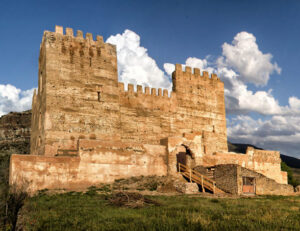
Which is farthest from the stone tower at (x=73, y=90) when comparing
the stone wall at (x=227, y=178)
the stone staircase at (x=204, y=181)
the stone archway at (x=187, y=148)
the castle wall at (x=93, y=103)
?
the stone wall at (x=227, y=178)

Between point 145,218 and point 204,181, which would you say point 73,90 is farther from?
point 145,218

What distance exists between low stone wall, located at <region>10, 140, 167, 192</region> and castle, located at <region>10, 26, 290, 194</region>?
0.05m

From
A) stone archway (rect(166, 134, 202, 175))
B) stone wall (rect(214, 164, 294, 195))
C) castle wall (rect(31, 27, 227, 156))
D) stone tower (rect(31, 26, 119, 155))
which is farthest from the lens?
castle wall (rect(31, 27, 227, 156))

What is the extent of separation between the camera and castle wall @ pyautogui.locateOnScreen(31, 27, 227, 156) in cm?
2445

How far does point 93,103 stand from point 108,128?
87.9 inches

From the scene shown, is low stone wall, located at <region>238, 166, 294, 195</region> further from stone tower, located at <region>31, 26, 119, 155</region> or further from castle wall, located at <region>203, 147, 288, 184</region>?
stone tower, located at <region>31, 26, 119, 155</region>

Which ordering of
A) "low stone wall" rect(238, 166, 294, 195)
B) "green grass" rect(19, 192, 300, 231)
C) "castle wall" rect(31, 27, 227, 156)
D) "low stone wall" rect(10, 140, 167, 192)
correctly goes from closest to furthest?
"green grass" rect(19, 192, 300, 231) < "low stone wall" rect(10, 140, 167, 192) < "low stone wall" rect(238, 166, 294, 195) < "castle wall" rect(31, 27, 227, 156)

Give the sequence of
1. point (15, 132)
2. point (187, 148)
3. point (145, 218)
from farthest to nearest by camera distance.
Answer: point (15, 132)
point (187, 148)
point (145, 218)

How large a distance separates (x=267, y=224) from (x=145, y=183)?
11.7 metres

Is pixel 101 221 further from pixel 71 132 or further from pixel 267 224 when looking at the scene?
pixel 71 132

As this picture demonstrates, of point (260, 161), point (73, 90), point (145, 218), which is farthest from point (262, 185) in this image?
point (73, 90)

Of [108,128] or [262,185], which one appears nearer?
[262,185]

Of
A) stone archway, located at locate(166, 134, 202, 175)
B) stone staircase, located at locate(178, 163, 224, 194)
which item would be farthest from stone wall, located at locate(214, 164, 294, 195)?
stone archway, located at locate(166, 134, 202, 175)

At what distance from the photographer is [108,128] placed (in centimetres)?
2605
